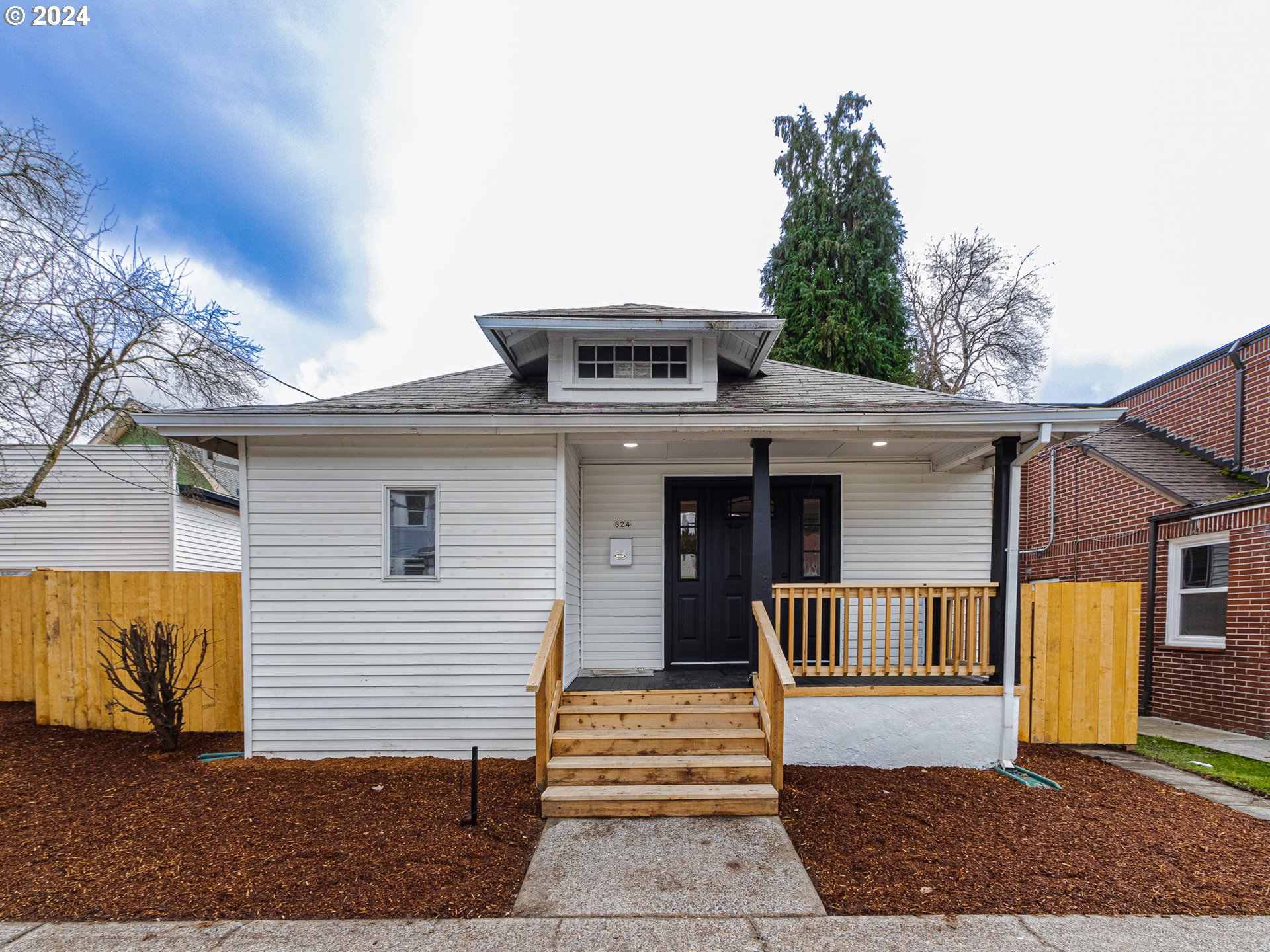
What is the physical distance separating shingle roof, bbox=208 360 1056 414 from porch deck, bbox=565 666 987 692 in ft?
7.84

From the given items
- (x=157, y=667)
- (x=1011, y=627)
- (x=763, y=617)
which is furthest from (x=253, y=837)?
(x=1011, y=627)

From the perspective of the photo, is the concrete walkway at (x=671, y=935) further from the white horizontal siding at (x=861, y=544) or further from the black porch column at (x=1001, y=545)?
the white horizontal siding at (x=861, y=544)

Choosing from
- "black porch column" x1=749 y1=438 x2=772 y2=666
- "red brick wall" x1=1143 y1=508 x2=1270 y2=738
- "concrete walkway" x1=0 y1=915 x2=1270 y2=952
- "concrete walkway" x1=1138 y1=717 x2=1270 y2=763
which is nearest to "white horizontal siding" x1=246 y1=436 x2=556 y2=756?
"black porch column" x1=749 y1=438 x2=772 y2=666

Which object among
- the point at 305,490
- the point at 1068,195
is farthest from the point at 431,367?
the point at 305,490

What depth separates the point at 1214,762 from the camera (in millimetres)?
5910

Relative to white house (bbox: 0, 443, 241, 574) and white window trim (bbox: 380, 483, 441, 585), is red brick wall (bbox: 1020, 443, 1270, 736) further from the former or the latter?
white house (bbox: 0, 443, 241, 574)

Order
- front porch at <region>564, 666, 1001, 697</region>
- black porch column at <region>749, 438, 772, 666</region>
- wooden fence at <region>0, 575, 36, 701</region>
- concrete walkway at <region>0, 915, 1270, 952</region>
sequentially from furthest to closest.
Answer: wooden fence at <region>0, 575, 36, 701</region>, black porch column at <region>749, 438, 772, 666</region>, front porch at <region>564, 666, 1001, 697</region>, concrete walkway at <region>0, 915, 1270, 952</region>

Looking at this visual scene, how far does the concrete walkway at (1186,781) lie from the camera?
15.6 ft

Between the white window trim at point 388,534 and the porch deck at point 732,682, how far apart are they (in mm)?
1626

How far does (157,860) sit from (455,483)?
10.4ft

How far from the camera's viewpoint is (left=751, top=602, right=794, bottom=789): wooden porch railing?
4.61 meters

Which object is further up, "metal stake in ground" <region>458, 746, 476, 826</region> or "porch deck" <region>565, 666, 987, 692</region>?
"porch deck" <region>565, 666, 987, 692</region>

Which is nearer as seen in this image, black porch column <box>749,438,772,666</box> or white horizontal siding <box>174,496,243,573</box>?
black porch column <box>749,438,772,666</box>

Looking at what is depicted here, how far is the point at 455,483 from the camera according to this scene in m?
5.66
